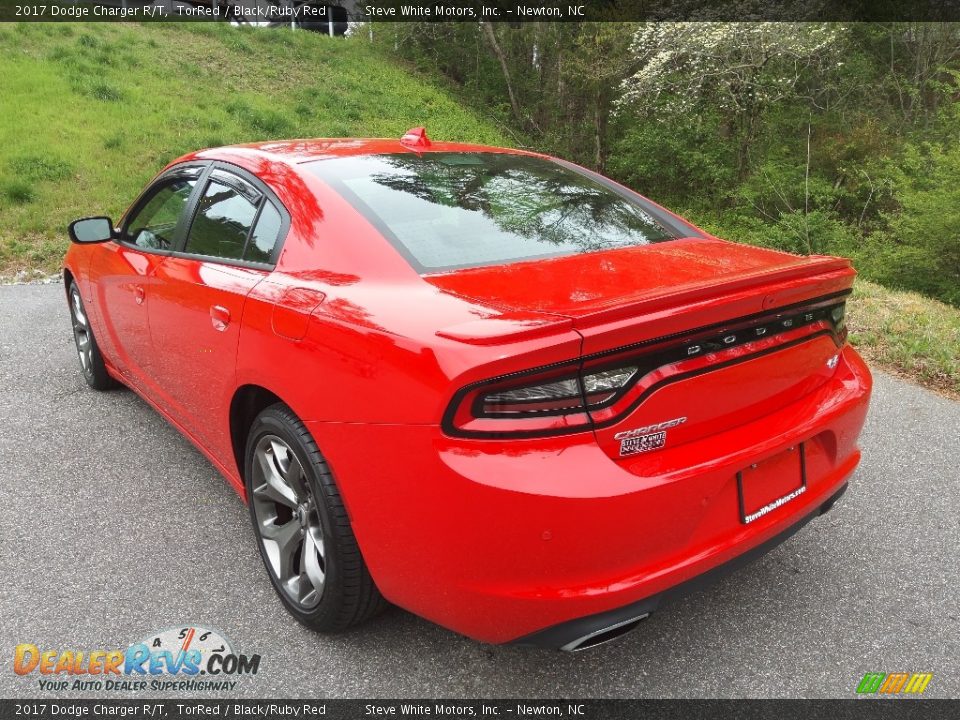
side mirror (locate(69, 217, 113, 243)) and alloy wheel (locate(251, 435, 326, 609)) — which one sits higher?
side mirror (locate(69, 217, 113, 243))

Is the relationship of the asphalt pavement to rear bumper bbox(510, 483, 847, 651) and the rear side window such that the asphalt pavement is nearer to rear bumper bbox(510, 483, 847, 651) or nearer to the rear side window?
rear bumper bbox(510, 483, 847, 651)

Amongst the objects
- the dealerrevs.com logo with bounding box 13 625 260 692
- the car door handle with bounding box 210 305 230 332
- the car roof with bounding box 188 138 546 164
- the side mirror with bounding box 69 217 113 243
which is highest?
the car roof with bounding box 188 138 546 164

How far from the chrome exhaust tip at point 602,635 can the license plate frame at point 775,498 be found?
0.38 metres

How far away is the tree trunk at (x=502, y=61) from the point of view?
89.4 feet

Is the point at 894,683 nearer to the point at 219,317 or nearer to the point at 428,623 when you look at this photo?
the point at 428,623

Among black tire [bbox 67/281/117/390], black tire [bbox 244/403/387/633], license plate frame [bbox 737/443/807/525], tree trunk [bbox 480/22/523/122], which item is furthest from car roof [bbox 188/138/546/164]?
tree trunk [bbox 480/22/523/122]

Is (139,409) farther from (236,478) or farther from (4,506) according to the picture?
(236,478)

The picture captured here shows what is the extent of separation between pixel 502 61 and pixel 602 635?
28588 mm

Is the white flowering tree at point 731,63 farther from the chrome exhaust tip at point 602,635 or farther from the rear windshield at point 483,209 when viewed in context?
the chrome exhaust tip at point 602,635

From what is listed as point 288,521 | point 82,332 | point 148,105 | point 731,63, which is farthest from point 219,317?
point 731,63

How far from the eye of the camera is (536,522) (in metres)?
1.52

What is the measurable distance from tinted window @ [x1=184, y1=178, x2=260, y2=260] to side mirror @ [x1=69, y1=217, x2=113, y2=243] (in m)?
0.92

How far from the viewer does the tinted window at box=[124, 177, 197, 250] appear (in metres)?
3.06

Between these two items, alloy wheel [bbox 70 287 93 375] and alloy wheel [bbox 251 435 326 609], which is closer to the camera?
alloy wheel [bbox 251 435 326 609]
